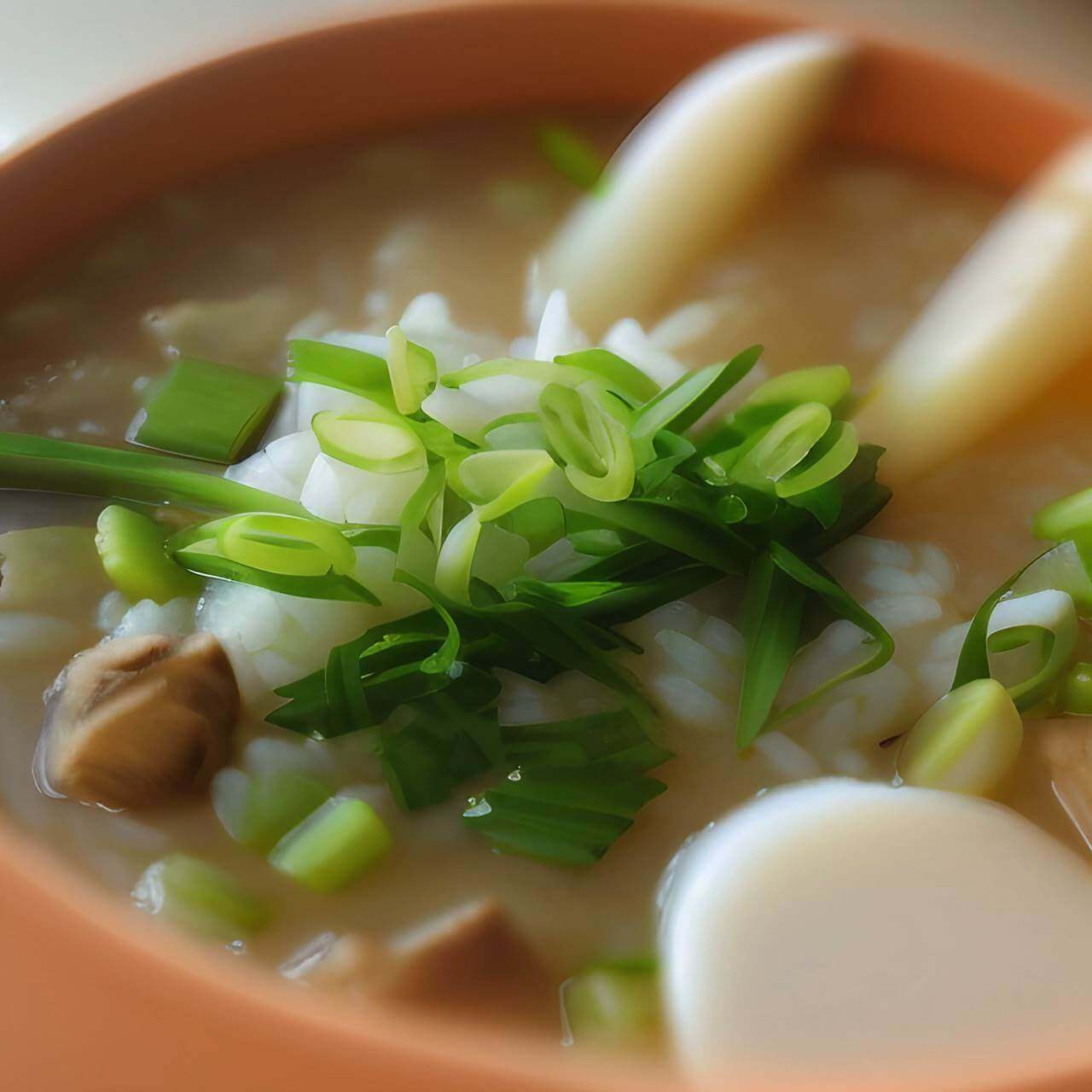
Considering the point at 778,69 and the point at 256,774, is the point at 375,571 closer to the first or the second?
the point at 256,774

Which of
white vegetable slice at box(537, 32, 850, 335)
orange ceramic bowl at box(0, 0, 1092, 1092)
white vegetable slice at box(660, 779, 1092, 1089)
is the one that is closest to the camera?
white vegetable slice at box(660, 779, 1092, 1089)

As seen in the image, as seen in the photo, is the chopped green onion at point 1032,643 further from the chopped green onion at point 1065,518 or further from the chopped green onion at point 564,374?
the chopped green onion at point 564,374

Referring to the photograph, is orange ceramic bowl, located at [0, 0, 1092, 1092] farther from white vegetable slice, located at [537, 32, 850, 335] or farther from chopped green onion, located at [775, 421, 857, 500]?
chopped green onion, located at [775, 421, 857, 500]

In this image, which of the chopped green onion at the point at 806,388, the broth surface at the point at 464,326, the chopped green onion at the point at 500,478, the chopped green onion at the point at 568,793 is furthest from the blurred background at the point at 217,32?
the chopped green onion at the point at 568,793

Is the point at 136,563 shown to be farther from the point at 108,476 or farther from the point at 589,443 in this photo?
the point at 589,443

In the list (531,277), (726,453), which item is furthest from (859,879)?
(531,277)

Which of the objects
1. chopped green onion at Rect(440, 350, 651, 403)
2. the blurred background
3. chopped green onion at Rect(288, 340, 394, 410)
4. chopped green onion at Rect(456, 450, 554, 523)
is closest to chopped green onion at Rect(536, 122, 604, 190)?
the blurred background
